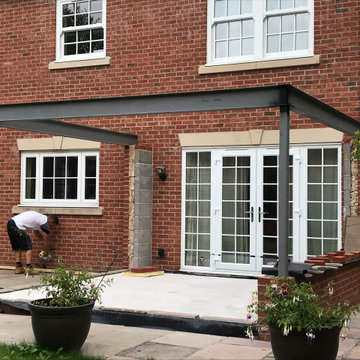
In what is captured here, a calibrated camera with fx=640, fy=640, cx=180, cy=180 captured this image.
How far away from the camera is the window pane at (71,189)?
42.1ft

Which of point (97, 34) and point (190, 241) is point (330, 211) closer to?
point (190, 241)

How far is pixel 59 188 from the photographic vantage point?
1301cm

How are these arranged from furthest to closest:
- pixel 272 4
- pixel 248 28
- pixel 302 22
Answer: pixel 248 28 → pixel 272 4 → pixel 302 22

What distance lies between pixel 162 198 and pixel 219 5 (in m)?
3.69

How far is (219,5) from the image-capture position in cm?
1165

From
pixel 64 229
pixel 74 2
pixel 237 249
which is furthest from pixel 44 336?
pixel 74 2

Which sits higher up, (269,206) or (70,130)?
(70,130)

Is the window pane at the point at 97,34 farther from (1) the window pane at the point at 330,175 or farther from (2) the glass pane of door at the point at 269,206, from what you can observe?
(1) the window pane at the point at 330,175

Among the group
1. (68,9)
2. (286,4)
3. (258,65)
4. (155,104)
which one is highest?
(68,9)

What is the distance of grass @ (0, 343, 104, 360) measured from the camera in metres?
6.05

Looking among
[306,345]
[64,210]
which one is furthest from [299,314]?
[64,210]

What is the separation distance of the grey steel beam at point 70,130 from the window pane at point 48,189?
2204mm

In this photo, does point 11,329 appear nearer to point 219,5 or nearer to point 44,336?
point 44,336

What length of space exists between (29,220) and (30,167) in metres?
1.56
